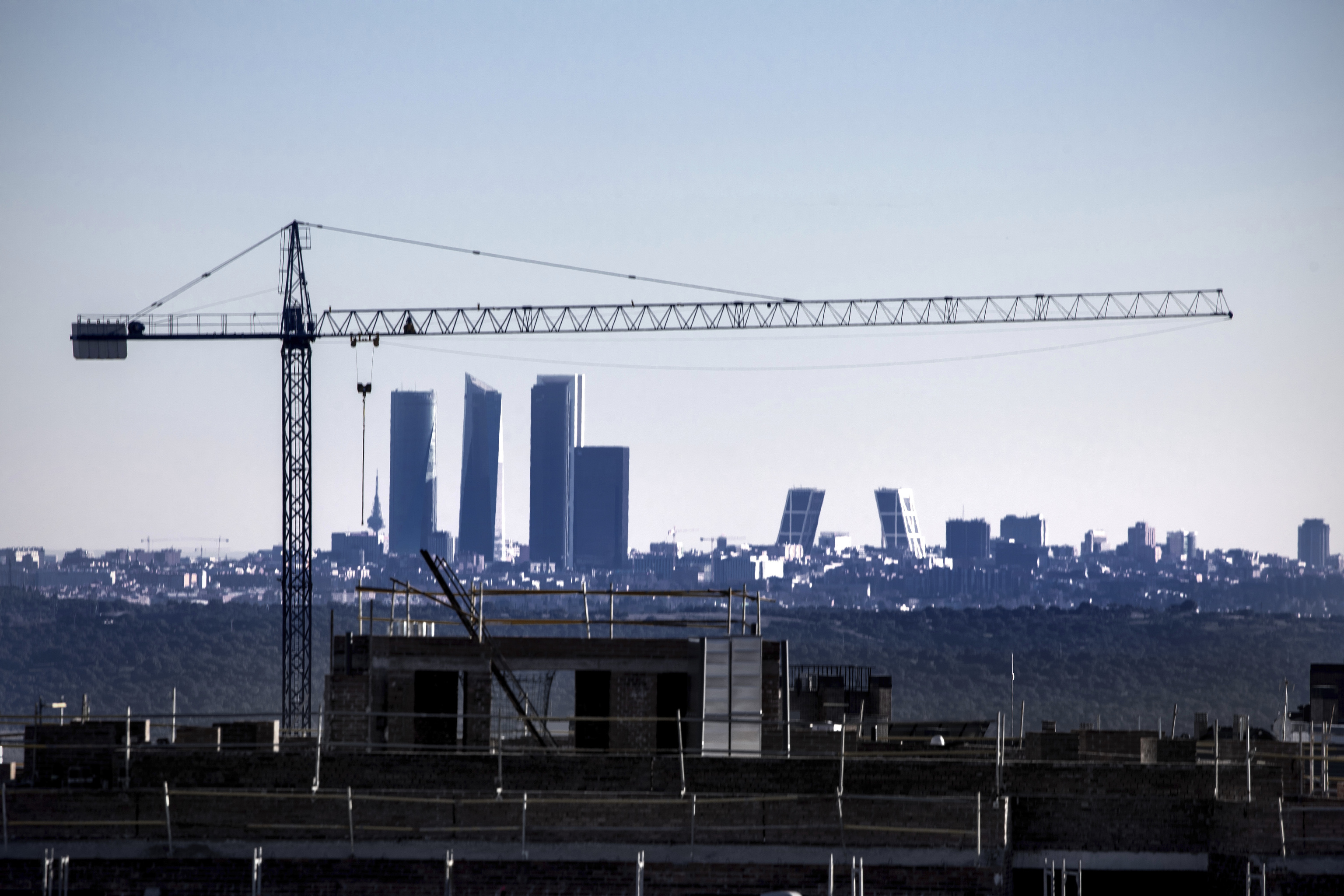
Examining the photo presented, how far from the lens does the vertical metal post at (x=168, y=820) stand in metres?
25.1

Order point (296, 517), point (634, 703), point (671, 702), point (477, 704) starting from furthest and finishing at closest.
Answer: point (296, 517)
point (671, 702)
point (477, 704)
point (634, 703)

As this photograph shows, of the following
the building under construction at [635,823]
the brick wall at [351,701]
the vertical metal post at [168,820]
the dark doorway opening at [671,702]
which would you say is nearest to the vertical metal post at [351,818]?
the building under construction at [635,823]

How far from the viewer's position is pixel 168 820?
2519 cm

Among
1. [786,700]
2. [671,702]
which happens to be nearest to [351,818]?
[671,702]

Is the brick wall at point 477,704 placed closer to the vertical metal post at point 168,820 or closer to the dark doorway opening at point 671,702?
the dark doorway opening at point 671,702

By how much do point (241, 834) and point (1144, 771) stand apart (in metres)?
11.9

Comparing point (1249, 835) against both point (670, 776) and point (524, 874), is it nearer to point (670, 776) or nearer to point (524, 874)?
point (670, 776)

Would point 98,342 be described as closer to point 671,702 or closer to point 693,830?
point 671,702

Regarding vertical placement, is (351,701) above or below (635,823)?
above

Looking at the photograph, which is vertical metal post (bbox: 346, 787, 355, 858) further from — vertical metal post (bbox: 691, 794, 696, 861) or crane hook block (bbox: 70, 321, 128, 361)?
crane hook block (bbox: 70, 321, 128, 361)

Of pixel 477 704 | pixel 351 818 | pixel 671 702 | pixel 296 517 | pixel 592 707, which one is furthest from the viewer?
pixel 296 517

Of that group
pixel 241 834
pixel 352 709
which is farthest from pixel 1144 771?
pixel 352 709

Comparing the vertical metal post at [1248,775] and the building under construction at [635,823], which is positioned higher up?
the vertical metal post at [1248,775]

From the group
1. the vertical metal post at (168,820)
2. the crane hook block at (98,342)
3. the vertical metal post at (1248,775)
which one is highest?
the crane hook block at (98,342)
